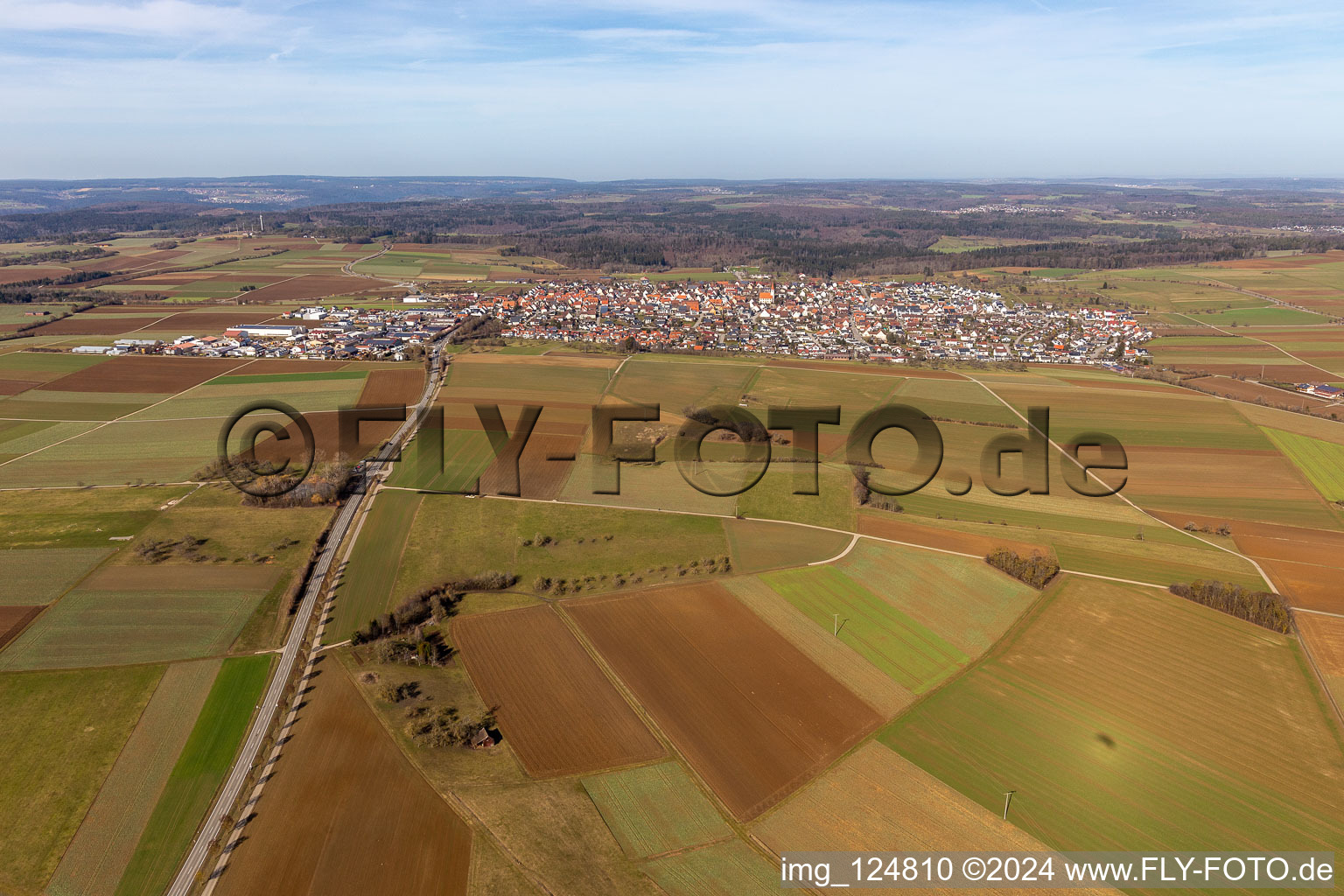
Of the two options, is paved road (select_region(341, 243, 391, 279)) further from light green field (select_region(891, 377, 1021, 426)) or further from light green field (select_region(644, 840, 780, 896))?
light green field (select_region(644, 840, 780, 896))

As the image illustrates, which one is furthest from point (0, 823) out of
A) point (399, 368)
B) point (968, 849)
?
point (399, 368)

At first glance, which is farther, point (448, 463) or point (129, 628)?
point (448, 463)

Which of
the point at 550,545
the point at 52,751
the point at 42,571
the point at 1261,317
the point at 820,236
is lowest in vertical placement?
the point at 52,751

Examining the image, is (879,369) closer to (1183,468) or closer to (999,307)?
(1183,468)

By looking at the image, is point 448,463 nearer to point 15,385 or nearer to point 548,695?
point 548,695

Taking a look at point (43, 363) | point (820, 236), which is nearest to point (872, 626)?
point (43, 363)

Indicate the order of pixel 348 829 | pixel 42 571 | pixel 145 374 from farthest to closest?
pixel 145 374, pixel 42 571, pixel 348 829

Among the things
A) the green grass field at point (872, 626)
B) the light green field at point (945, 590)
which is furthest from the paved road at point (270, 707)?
the light green field at point (945, 590)

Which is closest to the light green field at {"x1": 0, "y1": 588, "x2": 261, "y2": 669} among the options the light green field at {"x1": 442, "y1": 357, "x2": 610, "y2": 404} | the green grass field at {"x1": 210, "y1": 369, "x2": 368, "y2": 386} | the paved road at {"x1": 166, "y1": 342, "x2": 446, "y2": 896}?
the paved road at {"x1": 166, "y1": 342, "x2": 446, "y2": 896}
